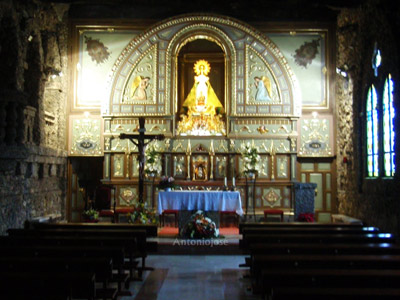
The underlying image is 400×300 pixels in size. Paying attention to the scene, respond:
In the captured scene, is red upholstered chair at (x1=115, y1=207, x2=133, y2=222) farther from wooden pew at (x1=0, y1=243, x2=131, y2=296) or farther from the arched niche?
wooden pew at (x1=0, y1=243, x2=131, y2=296)

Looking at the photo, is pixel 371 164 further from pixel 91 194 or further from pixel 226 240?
pixel 91 194

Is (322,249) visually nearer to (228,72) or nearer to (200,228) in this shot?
(200,228)

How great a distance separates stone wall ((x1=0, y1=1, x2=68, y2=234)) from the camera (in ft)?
37.0

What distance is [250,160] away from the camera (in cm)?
1538

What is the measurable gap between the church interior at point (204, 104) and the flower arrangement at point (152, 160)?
0.08m

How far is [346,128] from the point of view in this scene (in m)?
15.6

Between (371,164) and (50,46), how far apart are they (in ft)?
36.1

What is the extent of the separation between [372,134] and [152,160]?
22.0ft

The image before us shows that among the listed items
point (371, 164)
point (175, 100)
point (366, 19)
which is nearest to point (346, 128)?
point (371, 164)

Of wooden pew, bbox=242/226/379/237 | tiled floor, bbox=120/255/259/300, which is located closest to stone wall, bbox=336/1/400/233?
wooden pew, bbox=242/226/379/237

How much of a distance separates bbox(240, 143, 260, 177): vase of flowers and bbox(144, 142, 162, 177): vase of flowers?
2896mm

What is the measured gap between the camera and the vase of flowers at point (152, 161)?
14.9 metres

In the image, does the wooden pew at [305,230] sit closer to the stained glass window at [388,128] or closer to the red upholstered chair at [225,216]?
the stained glass window at [388,128]

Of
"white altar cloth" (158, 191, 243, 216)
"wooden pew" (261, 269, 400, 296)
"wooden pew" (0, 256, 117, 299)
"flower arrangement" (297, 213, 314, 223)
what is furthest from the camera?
"flower arrangement" (297, 213, 314, 223)
